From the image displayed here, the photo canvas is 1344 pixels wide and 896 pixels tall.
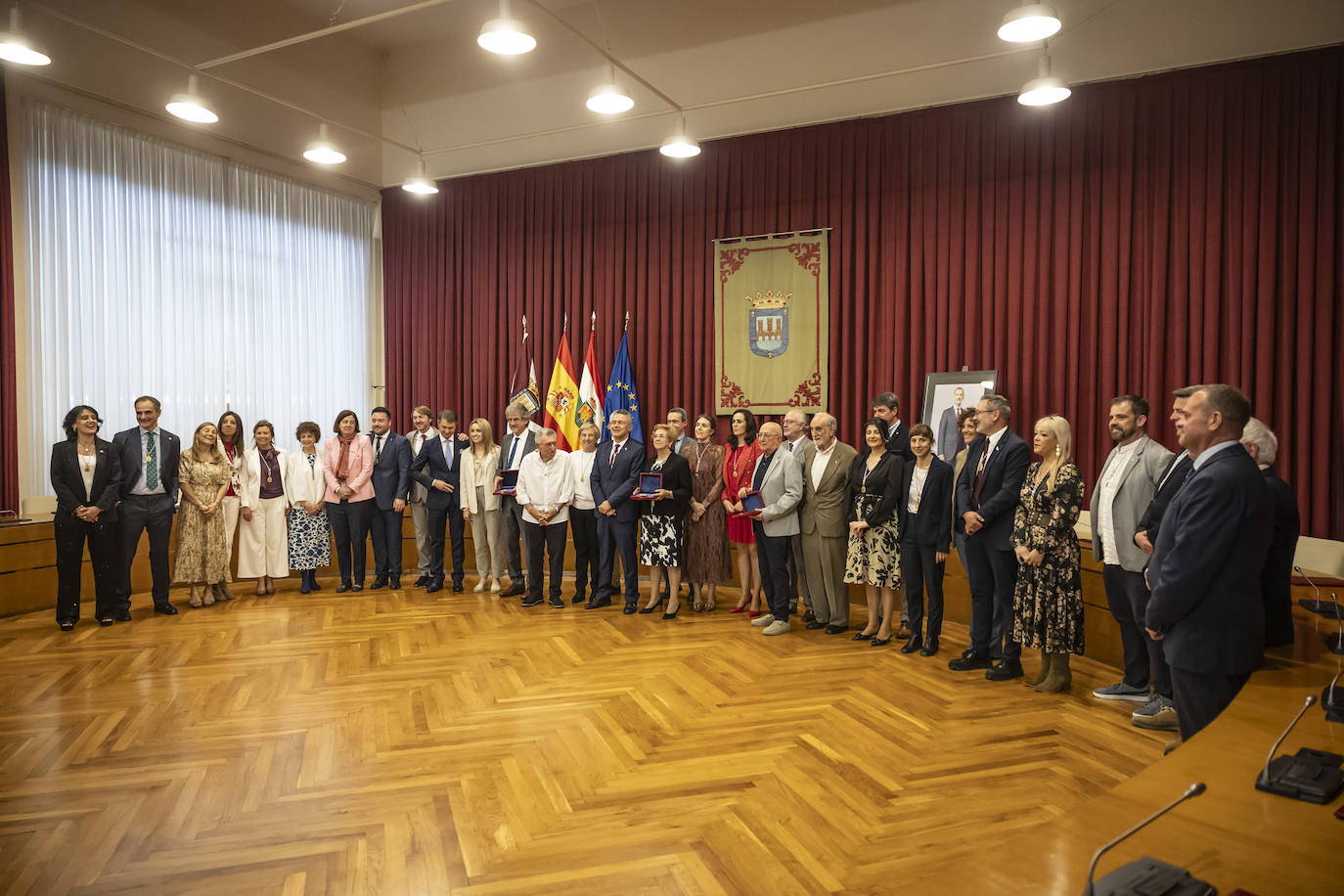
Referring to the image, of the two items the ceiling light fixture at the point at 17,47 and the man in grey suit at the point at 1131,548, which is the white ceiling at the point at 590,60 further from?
the man in grey suit at the point at 1131,548

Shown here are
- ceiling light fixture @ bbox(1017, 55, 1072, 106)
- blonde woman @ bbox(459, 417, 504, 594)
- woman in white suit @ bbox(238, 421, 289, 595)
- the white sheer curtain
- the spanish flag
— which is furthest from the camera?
the spanish flag

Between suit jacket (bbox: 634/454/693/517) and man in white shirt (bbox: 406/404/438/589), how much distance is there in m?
2.37

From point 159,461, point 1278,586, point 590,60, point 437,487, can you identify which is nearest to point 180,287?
point 159,461

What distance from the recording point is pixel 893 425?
6.50 metres

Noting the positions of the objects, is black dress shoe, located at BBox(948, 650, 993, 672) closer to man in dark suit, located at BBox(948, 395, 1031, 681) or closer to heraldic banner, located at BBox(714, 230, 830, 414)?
man in dark suit, located at BBox(948, 395, 1031, 681)

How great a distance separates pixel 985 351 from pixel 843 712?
13.0 ft

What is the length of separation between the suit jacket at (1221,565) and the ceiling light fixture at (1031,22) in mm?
3096

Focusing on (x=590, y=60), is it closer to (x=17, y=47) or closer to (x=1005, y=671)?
(x=17, y=47)

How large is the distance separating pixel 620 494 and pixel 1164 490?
3.73m

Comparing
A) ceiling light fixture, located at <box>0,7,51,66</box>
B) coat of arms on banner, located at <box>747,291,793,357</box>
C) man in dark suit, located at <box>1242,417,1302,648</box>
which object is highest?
ceiling light fixture, located at <box>0,7,51,66</box>

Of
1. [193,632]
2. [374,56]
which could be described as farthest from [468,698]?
[374,56]

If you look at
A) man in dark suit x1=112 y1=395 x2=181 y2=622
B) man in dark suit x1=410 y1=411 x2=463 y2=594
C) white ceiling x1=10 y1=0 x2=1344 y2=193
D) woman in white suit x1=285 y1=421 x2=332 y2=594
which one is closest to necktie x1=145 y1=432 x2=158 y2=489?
man in dark suit x1=112 y1=395 x2=181 y2=622

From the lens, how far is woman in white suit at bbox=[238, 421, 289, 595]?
23.2ft

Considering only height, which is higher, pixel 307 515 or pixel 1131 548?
pixel 1131 548
